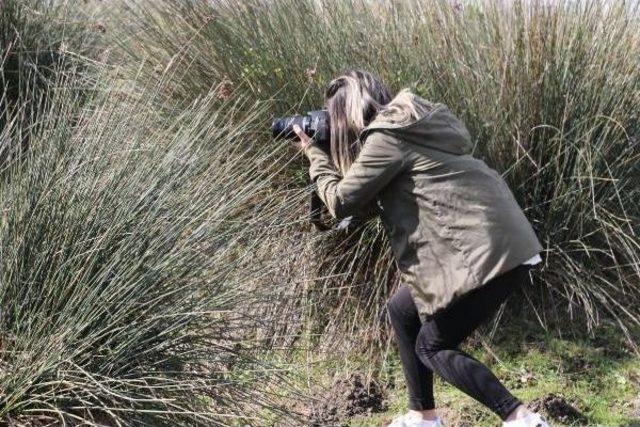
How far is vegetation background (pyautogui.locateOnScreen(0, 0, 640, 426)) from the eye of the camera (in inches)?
130

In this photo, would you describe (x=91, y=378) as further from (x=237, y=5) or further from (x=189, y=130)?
(x=237, y=5)

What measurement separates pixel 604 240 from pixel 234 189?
2.14m

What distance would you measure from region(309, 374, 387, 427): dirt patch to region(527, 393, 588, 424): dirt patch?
77 cm

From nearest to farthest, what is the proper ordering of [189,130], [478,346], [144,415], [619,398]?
[144,415] < [189,130] < [619,398] < [478,346]

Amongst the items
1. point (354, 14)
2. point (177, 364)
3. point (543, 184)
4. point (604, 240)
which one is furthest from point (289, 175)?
point (177, 364)

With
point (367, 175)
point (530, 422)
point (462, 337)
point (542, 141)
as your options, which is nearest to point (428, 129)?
point (367, 175)

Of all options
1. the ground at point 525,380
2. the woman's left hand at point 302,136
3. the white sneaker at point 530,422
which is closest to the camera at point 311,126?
the woman's left hand at point 302,136

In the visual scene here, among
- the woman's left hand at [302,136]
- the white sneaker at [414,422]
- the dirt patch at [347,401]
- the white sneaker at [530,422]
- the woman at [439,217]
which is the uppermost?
the woman's left hand at [302,136]

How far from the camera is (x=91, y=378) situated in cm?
305

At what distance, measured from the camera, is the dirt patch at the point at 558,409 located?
4328 mm

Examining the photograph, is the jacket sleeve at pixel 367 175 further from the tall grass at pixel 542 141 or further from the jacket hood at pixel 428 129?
the tall grass at pixel 542 141

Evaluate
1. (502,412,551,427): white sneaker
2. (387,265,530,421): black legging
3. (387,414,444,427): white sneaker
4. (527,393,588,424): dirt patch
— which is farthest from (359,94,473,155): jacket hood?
(527,393,588,424): dirt patch

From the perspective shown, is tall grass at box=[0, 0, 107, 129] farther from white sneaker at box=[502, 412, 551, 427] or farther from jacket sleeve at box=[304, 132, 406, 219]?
white sneaker at box=[502, 412, 551, 427]

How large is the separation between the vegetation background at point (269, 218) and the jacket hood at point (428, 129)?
692 mm
